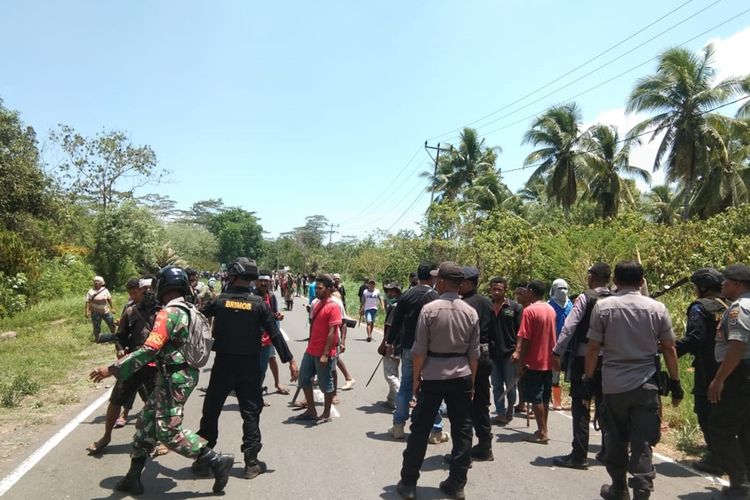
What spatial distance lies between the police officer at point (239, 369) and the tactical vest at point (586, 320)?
9.89 feet

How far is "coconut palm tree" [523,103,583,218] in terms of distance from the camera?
3666 centimetres

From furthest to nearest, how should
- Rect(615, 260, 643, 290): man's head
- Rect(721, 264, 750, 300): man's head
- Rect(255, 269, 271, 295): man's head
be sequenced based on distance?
Rect(255, 269, 271, 295): man's head, Rect(721, 264, 750, 300): man's head, Rect(615, 260, 643, 290): man's head

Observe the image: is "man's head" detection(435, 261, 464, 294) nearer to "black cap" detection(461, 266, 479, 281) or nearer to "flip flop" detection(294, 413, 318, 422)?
"black cap" detection(461, 266, 479, 281)

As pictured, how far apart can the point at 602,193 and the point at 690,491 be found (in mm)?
35125

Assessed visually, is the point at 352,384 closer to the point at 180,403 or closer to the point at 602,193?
the point at 180,403

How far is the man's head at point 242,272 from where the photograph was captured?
5.33 m

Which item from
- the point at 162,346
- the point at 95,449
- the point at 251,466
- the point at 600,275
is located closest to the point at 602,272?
the point at 600,275

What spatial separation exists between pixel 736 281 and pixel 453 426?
2.65 meters

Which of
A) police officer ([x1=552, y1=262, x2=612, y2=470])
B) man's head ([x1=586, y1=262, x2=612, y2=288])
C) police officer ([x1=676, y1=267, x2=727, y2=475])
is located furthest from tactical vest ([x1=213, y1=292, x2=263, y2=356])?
police officer ([x1=676, y1=267, x2=727, y2=475])

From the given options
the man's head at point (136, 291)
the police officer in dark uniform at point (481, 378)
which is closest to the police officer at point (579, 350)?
the police officer in dark uniform at point (481, 378)

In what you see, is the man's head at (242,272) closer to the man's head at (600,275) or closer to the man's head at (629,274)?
the man's head at (629,274)

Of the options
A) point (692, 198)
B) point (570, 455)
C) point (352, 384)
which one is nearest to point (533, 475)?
point (570, 455)

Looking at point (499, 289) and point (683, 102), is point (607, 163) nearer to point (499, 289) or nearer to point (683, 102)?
point (683, 102)

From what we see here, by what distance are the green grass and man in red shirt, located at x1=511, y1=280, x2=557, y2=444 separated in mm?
6301
